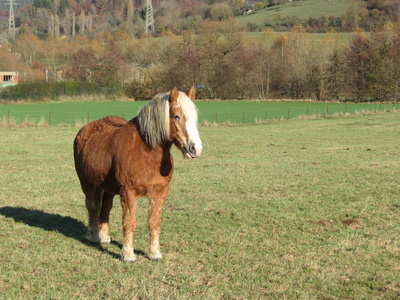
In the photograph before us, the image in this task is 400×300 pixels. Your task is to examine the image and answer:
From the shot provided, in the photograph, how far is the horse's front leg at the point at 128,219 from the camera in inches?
228

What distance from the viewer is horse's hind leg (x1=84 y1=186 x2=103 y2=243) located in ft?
22.3

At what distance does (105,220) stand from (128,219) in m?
1.10

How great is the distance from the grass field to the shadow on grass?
2cm

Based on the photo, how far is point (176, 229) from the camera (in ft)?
24.5

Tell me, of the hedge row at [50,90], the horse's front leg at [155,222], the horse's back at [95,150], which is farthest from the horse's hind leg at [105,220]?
the hedge row at [50,90]

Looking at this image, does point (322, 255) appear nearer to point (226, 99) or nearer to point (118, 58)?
point (226, 99)

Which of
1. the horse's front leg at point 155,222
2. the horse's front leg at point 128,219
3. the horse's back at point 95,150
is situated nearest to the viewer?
the horse's front leg at point 128,219

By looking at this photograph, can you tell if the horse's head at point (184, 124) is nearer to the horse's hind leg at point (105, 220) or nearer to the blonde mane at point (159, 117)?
the blonde mane at point (159, 117)

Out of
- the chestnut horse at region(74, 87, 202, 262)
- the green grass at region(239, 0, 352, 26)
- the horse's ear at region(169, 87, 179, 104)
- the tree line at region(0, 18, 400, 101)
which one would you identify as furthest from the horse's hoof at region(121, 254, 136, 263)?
the green grass at region(239, 0, 352, 26)

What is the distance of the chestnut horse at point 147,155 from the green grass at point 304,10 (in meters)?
152

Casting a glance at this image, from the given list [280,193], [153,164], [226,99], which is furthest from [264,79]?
[153,164]

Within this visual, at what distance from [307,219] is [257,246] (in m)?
1.80

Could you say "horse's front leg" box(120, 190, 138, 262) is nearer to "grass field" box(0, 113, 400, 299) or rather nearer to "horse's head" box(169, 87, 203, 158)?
"grass field" box(0, 113, 400, 299)

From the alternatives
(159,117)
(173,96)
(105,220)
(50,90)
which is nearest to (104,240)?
(105,220)
